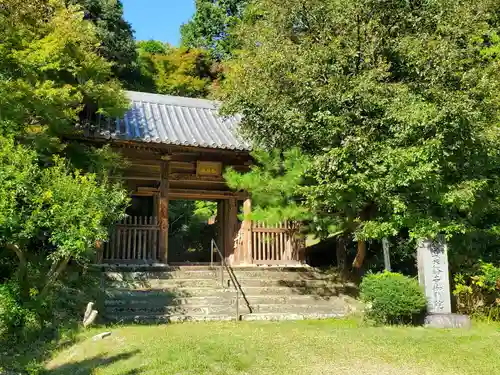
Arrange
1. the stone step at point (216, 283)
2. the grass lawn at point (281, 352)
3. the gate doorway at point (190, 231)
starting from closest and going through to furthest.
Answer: the grass lawn at point (281, 352) → the stone step at point (216, 283) → the gate doorway at point (190, 231)

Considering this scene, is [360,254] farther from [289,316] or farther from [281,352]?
[281,352]

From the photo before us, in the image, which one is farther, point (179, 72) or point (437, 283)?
point (179, 72)

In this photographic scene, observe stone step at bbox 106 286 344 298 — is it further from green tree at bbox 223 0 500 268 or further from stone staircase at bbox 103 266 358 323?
green tree at bbox 223 0 500 268

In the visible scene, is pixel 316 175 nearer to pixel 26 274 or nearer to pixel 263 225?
pixel 263 225

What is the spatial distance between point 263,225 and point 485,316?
5.89 m

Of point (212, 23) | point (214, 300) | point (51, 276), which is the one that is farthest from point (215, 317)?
point (212, 23)

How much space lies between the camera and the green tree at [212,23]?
3438 cm

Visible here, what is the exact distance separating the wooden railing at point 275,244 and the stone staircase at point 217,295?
613 millimetres

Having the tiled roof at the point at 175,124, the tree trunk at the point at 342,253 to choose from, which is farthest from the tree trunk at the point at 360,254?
the tiled roof at the point at 175,124

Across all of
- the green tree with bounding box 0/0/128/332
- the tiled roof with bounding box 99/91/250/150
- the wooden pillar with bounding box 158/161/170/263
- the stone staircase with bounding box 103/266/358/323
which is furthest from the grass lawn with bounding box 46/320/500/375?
the tiled roof with bounding box 99/91/250/150

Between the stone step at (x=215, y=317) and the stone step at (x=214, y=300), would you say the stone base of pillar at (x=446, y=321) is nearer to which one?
the stone step at (x=215, y=317)

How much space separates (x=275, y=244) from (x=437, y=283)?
509cm

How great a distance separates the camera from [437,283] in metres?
9.50

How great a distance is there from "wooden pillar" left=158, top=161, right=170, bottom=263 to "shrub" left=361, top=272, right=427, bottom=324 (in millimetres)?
5352
